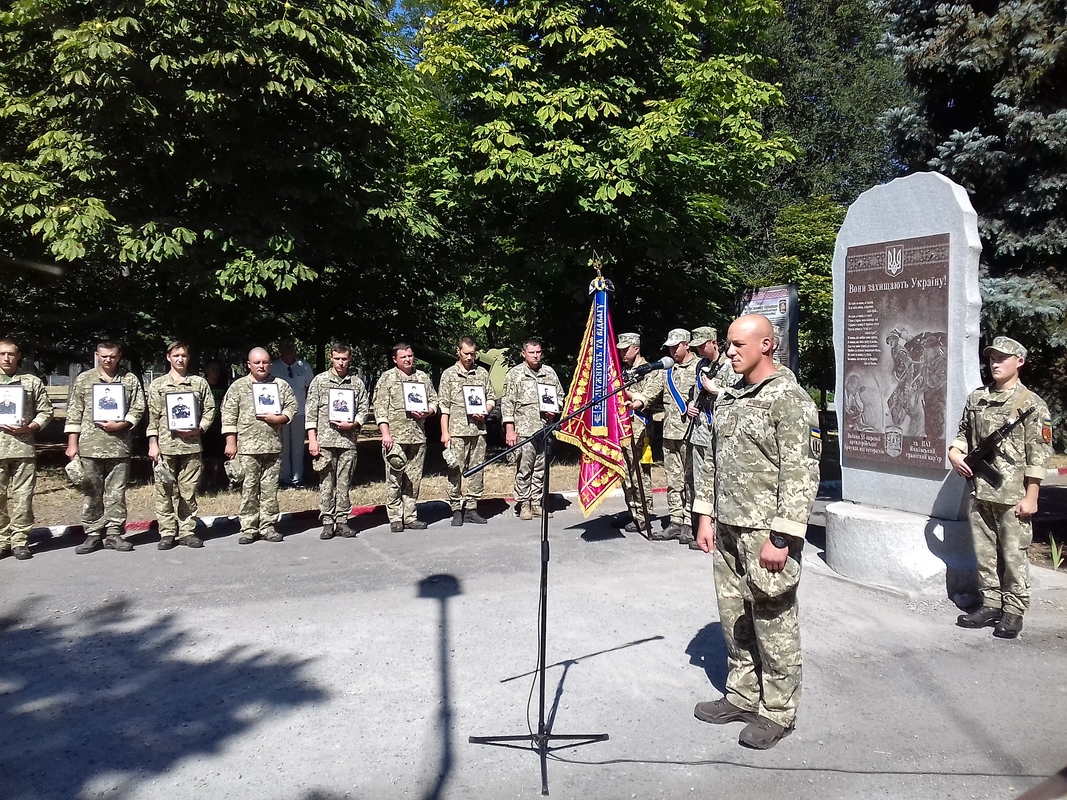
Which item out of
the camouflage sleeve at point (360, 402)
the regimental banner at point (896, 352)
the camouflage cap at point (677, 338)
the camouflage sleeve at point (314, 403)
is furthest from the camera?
the camouflage sleeve at point (360, 402)

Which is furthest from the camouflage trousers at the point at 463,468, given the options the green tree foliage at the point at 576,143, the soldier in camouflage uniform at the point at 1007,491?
the soldier in camouflage uniform at the point at 1007,491

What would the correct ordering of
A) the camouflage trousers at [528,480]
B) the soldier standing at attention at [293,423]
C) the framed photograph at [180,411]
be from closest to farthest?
the framed photograph at [180,411], the camouflage trousers at [528,480], the soldier standing at attention at [293,423]

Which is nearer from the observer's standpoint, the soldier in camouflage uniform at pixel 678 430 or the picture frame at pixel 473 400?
the soldier in camouflage uniform at pixel 678 430

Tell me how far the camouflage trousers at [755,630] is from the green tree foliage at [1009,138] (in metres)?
5.17

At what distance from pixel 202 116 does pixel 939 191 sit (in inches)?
331

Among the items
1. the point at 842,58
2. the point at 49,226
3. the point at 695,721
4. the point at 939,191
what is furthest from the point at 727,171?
the point at 842,58

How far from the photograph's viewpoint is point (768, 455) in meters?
3.69

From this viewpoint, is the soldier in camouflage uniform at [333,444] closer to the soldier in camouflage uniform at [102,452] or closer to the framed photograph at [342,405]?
the framed photograph at [342,405]

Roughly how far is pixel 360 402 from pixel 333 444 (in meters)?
Answer: 0.56

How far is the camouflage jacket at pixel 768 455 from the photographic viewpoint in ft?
11.6

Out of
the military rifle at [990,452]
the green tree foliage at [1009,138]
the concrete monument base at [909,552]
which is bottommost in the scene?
the concrete monument base at [909,552]

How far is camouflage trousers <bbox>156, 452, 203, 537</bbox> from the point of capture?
7.69 meters

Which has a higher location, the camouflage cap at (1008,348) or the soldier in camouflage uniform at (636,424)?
the camouflage cap at (1008,348)

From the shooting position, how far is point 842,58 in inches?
904
